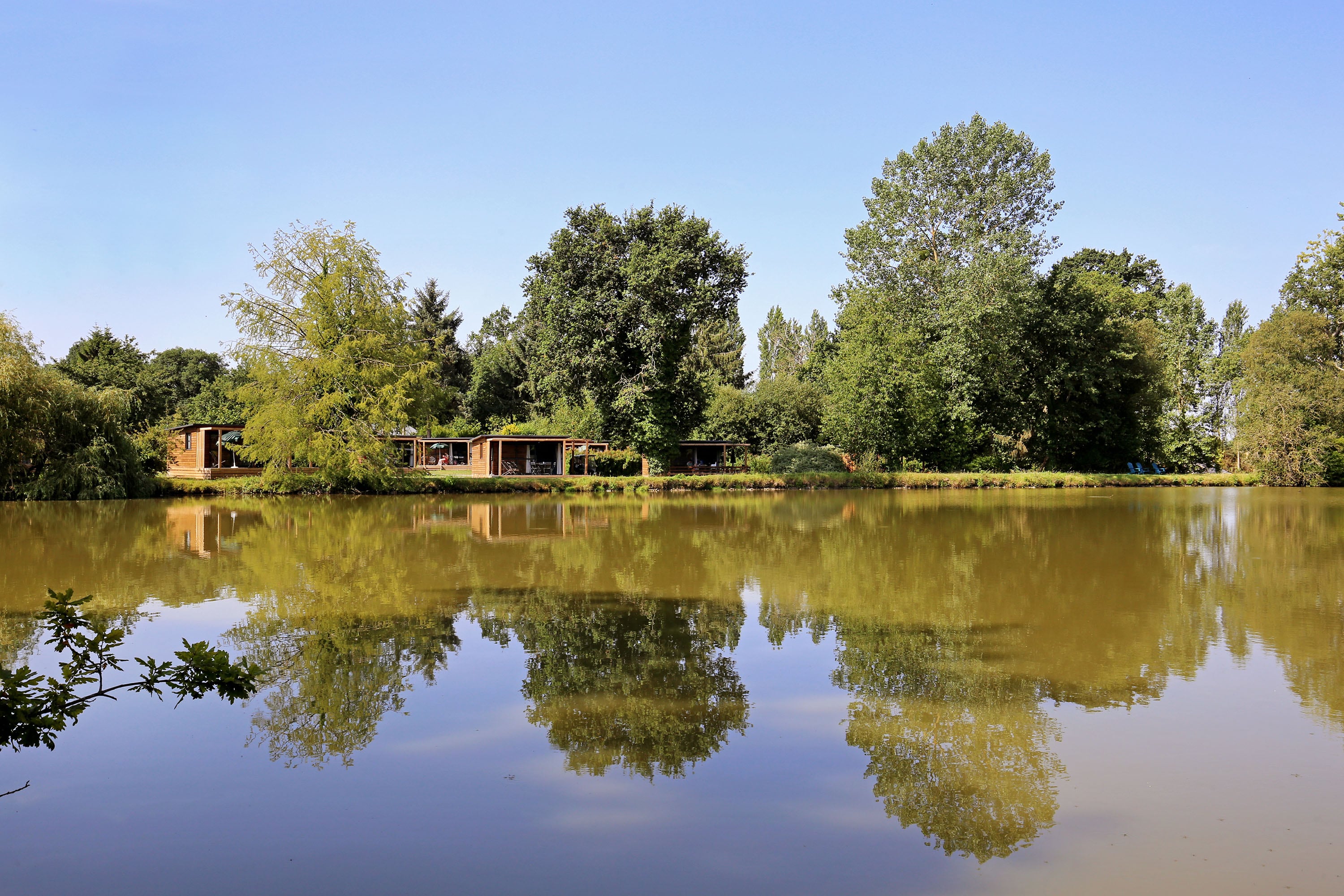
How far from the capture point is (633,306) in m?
38.2

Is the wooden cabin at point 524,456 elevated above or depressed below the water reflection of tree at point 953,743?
above

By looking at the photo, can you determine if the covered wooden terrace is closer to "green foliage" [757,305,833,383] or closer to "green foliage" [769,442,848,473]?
"green foliage" [769,442,848,473]

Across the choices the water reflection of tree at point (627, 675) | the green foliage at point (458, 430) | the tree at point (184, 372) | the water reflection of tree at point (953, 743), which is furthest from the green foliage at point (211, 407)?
the water reflection of tree at point (953, 743)

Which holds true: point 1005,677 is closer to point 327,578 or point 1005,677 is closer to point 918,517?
point 327,578

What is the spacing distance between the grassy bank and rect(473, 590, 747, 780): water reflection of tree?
2378 centimetres

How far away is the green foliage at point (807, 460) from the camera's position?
142 feet

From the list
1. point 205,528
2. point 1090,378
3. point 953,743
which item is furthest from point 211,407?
point 953,743

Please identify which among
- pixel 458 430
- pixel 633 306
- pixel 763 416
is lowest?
pixel 458 430

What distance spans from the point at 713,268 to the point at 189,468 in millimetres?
26784

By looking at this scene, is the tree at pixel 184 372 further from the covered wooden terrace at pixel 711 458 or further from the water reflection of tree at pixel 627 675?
the water reflection of tree at pixel 627 675

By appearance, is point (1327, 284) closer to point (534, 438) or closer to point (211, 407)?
point (534, 438)

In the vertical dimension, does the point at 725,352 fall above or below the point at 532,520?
above

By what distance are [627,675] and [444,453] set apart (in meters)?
45.9

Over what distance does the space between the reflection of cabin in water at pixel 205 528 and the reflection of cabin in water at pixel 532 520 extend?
499 centimetres
